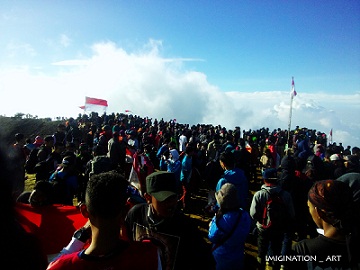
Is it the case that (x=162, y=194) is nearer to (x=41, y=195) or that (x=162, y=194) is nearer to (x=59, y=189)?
(x=41, y=195)

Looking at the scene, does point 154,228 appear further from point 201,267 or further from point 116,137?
point 116,137

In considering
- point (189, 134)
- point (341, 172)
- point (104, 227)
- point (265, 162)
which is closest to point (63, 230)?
A: point (104, 227)

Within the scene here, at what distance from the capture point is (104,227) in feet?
5.63

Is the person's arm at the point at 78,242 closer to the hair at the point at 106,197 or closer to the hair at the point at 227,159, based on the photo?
the hair at the point at 106,197

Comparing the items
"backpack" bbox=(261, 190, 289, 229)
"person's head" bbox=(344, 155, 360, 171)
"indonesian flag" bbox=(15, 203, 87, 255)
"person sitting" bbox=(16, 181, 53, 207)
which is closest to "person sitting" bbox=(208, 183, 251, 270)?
"backpack" bbox=(261, 190, 289, 229)

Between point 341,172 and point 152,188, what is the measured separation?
20.3 ft

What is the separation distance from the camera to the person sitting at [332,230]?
2002 mm

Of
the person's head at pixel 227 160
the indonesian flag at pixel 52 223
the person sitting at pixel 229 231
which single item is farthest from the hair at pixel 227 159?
the indonesian flag at pixel 52 223

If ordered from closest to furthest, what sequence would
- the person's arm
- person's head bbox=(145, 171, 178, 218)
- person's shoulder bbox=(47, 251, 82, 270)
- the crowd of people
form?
person's shoulder bbox=(47, 251, 82, 270), the crowd of people, the person's arm, person's head bbox=(145, 171, 178, 218)

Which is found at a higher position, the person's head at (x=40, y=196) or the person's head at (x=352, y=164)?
the person's head at (x=352, y=164)

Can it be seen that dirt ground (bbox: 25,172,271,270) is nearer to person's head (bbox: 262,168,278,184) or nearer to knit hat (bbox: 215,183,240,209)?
person's head (bbox: 262,168,278,184)

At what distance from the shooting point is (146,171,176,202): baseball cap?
103 inches

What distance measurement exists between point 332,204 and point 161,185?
5.30ft

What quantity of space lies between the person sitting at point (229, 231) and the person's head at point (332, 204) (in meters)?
1.48
